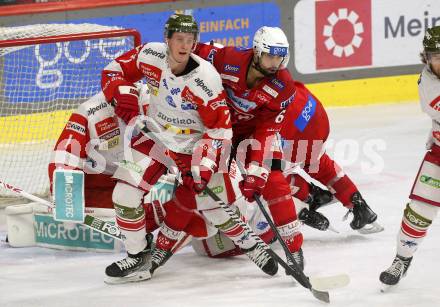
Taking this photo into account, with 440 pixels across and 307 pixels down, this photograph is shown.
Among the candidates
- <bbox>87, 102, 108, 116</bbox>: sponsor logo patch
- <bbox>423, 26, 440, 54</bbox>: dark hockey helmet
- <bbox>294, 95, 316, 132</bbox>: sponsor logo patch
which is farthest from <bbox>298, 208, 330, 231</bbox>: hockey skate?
<bbox>423, 26, 440, 54</bbox>: dark hockey helmet

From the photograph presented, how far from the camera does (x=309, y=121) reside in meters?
4.95

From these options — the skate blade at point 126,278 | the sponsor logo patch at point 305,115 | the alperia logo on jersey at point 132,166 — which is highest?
the sponsor logo patch at point 305,115

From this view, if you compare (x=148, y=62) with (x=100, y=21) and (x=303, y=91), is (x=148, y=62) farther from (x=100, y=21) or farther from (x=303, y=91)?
(x=100, y=21)

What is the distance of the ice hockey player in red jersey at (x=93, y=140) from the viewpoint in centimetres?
484

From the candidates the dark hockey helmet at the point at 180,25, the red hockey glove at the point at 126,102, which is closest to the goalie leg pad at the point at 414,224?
the dark hockey helmet at the point at 180,25

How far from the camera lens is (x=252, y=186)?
429 cm

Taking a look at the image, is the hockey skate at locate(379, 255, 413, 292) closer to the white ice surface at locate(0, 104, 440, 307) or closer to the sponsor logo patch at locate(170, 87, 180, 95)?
the white ice surface at locate(0, 104, 440, 307)

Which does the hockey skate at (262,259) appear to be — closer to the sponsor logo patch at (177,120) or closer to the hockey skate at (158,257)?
the hockey skate at (158,257)

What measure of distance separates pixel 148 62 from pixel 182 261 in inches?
38.4

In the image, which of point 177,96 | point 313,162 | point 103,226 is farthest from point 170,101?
point 313,162

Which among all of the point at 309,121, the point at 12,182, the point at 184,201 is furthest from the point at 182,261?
the point at 12,182

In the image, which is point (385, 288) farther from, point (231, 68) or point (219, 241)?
point (231, 68)

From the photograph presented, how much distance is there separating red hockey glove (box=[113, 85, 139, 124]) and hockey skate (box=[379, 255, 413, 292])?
4.29ft

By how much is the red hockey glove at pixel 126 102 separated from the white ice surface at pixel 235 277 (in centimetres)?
71
